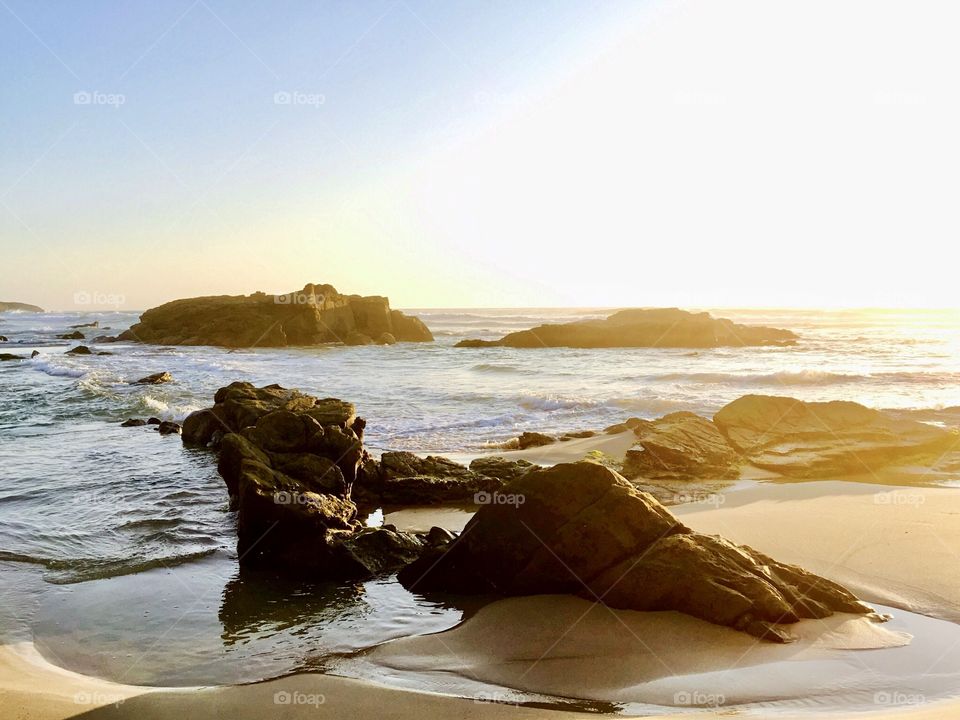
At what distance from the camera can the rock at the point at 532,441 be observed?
15156 millimetres

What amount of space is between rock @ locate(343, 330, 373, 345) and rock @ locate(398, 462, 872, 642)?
51439 millimetres

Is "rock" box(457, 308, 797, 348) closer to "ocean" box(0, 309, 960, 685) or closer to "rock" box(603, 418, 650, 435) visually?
"ocean" box(0, 309, 960, 685)

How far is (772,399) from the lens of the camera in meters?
15.2

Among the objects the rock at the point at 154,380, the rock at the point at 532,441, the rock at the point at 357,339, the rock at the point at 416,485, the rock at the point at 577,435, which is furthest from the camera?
the rock at the point at 357,339

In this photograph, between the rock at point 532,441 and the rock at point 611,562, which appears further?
the rock at point 532,441

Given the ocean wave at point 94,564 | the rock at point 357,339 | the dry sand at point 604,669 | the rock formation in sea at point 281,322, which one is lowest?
the ocean wave at point 94,564

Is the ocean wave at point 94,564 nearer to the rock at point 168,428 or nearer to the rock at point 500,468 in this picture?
the rock at point 500,468

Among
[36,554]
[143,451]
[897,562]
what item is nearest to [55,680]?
[36,554]

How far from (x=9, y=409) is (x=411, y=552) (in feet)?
53.5

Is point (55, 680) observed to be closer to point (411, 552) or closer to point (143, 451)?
point (411, 552)

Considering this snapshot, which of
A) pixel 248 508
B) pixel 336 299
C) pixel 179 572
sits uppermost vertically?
pixel 336 299

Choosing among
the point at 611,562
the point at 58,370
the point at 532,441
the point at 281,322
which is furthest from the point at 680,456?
the point at 281,322

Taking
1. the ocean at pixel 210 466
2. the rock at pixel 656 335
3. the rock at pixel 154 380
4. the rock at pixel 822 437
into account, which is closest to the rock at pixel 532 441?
the ocean at pixel 210 466

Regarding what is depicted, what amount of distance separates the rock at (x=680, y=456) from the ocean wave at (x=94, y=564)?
22.6 ft
